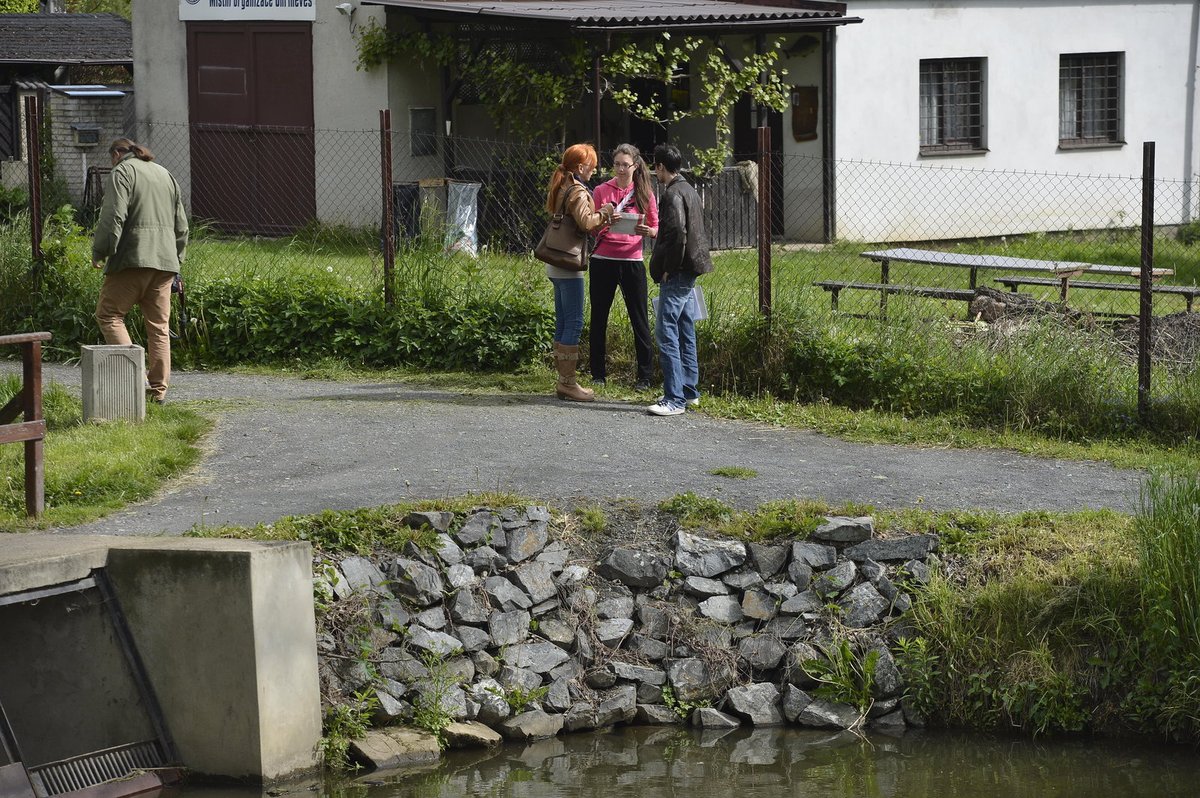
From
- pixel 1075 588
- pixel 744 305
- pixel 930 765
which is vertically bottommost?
pixel 930 765

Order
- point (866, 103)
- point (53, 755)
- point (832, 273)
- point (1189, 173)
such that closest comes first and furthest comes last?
1. point (53, 755)
2. point (832, 273)
3. point (866, 103)
4. point (1189, 173)

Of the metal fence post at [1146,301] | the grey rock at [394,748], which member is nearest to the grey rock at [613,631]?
the grey rock at [394,748]

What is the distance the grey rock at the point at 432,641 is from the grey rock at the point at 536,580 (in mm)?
457

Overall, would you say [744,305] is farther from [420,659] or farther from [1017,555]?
[420,659]

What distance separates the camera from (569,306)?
408 inches

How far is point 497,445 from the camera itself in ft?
30.3

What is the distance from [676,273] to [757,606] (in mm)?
3139

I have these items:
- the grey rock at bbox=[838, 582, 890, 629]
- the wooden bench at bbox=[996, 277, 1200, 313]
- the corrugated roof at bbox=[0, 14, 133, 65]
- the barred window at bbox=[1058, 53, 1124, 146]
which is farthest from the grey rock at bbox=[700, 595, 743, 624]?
the corrugated roof at bbox=[0, 14, 133, 65]

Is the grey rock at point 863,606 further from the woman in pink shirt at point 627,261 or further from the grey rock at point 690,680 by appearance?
the woman in pink shirt at point 627,261

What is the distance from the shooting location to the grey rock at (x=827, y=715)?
713 cm

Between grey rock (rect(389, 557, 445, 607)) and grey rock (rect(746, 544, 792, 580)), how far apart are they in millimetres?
1536

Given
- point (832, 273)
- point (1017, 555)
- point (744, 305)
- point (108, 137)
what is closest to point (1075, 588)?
point (1017, 555)

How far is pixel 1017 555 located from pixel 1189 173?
1639 cm

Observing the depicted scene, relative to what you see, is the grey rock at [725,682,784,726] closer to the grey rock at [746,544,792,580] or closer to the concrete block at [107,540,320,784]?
the grey rock at [746,544,792,580]
